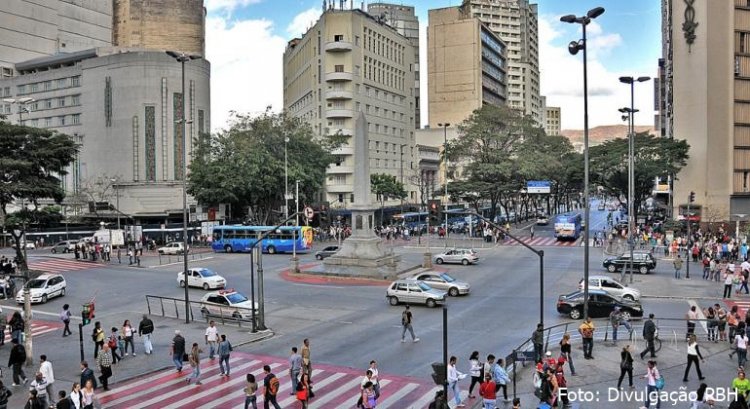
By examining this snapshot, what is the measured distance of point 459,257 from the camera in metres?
48.0

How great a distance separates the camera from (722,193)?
64.8 m

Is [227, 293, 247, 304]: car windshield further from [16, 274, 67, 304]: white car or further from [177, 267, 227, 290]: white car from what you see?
[16, 274, 67, 304]: white car

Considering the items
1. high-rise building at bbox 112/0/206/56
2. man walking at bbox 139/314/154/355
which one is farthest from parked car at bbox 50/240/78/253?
high-rise building at bbox 112/0/206/56

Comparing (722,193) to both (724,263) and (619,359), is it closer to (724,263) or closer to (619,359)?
(724,263)

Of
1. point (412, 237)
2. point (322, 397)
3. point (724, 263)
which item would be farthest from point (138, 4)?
point (322, 397)

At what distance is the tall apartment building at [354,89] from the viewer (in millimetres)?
93062

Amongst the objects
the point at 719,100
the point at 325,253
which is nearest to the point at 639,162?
the point at 719,100

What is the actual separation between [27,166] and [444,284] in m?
25.2

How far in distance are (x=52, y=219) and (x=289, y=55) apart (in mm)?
84573

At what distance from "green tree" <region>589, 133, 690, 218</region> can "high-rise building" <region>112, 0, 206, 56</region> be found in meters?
66.1

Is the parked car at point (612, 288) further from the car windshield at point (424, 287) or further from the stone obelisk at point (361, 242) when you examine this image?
the stone obelisk at point (361, 242)

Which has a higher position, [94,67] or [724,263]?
[94,67]

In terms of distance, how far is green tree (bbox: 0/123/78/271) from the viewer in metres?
36.6

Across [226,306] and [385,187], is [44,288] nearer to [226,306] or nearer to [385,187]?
[226,306]
